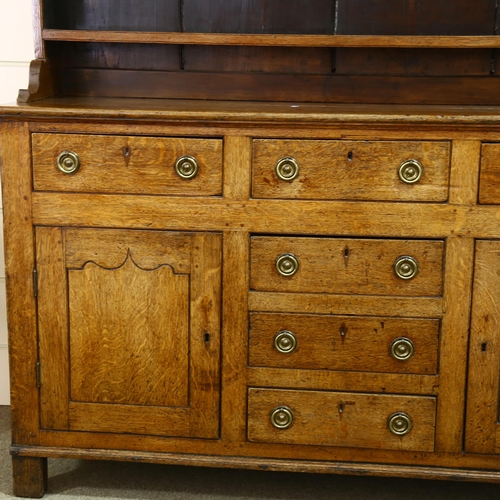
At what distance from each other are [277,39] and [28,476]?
4.74ft

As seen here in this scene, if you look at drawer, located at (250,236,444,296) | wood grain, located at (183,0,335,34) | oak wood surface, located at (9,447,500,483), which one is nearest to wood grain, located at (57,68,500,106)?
wood grain, located at (183,0,335,34)

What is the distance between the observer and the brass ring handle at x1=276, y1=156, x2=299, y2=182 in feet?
6.93

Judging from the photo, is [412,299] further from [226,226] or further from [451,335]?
[226,226]

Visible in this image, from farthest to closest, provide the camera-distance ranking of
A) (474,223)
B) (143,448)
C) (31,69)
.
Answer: (31,69), (143,448), (474,223)

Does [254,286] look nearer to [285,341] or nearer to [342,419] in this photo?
[285,341]

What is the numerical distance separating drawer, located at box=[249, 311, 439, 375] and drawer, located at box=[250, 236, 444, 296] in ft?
0.27

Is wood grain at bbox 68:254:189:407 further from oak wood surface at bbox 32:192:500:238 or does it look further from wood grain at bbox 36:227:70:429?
oak wood surface at bbox 32:192:500:238

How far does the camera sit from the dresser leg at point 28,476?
236cm

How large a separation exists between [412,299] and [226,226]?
0.51 m

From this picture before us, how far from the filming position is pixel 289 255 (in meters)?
2.16

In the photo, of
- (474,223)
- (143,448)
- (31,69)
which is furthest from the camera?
(31,69)

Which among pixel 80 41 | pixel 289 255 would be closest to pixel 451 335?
pixel 289 255

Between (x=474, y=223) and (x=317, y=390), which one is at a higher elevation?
(x=474, y=223)

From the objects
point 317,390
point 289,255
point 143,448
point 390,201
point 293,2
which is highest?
point 293,2
